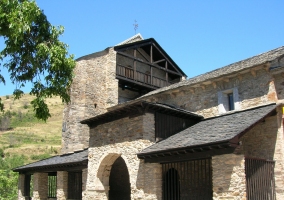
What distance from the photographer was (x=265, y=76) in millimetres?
13625

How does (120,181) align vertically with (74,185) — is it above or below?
above

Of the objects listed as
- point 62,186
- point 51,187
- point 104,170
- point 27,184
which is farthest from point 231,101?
point 27,184

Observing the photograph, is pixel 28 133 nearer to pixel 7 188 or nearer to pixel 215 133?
pixel 7 188

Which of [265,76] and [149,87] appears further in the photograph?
[149,87]

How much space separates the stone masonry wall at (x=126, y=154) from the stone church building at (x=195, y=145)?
0.03 metres

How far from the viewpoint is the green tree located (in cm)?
865

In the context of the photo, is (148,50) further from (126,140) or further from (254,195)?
(254,195)

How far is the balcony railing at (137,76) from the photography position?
922 inches

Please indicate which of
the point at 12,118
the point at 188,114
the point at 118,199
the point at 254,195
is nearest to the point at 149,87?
the point at 118,199

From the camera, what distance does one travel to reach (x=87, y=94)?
2225 cm

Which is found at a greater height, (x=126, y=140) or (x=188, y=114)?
(x=188, y=114)

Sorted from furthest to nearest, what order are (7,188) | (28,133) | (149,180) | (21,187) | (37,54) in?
(28,133), (7,188), (21,187), (149,180), (37,54)

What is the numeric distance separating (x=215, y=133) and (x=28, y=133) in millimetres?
45823

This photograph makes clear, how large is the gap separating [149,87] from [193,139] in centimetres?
1333
